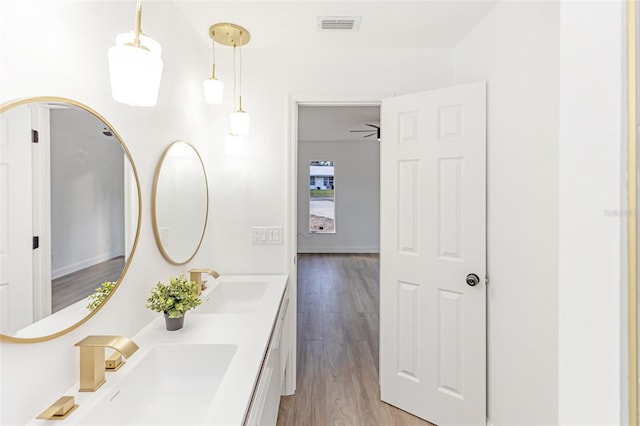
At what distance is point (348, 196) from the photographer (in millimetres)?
8062

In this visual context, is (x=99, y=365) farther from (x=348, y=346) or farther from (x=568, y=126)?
(x=348, y=346)

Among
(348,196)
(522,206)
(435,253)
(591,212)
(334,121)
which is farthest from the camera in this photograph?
(348,196)

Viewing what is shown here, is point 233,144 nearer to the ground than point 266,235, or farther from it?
farther from it

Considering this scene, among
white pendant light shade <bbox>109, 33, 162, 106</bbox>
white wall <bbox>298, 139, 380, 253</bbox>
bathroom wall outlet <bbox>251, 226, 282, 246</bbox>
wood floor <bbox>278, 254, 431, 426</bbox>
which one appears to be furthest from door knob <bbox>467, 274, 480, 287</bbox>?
white wall <bbox>298, 139, 380, 253</bbox>

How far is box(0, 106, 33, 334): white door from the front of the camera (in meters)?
0.82

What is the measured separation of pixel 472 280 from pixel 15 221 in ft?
6.79

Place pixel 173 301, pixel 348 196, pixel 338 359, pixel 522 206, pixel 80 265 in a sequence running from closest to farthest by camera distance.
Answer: pixel 80 265, pixel 173 301, pixel 522 206, pixel 338 359, pixel 348 196

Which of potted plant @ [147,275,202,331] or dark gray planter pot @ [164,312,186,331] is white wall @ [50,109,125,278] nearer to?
potted plant @ [147,275,202,331]

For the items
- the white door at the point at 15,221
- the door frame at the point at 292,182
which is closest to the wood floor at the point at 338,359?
the door frame at the point at 292,182

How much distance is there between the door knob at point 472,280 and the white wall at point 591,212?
4.42 feet

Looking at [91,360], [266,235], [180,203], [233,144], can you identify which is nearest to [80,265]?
[91,360]

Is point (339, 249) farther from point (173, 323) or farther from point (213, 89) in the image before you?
point (173, 323)

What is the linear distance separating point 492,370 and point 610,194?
1.76 m

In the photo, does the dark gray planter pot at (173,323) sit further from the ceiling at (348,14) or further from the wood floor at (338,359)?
the ceiling at (348,14)
